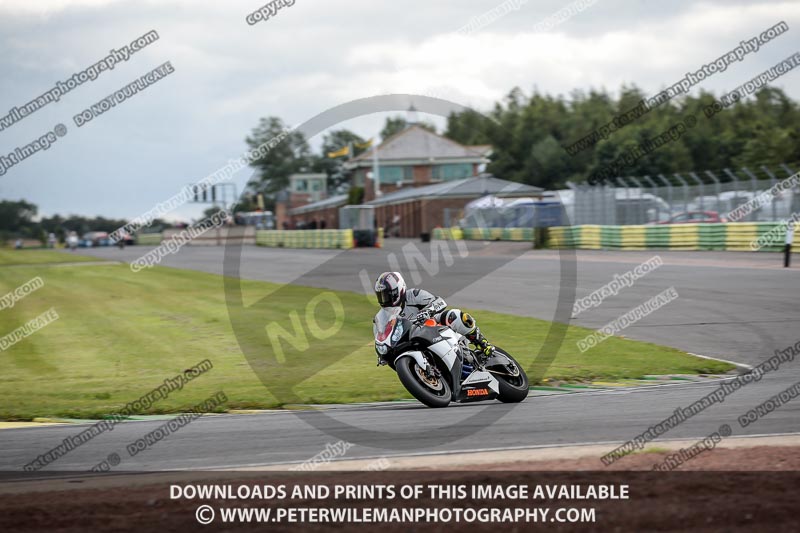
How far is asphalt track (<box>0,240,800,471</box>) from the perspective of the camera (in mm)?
8219

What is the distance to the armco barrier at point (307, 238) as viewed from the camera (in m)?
57.8

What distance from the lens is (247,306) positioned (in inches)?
1015

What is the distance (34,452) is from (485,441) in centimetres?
411

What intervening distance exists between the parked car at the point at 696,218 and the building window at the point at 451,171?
1770 inches

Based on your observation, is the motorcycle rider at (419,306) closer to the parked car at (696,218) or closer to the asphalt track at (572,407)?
the asphalt track at (572,407)

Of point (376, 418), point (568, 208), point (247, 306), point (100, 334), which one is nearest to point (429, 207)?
point (568, 208)

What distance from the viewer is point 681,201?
41.1 meters

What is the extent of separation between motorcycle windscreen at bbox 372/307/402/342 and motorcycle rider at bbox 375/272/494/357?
0.07m

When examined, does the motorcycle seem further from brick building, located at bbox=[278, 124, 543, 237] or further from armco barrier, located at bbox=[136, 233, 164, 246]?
armco barrier, located at bbox=[136, 233, 164, 246]

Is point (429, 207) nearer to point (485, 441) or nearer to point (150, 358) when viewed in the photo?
point (150, 358)
